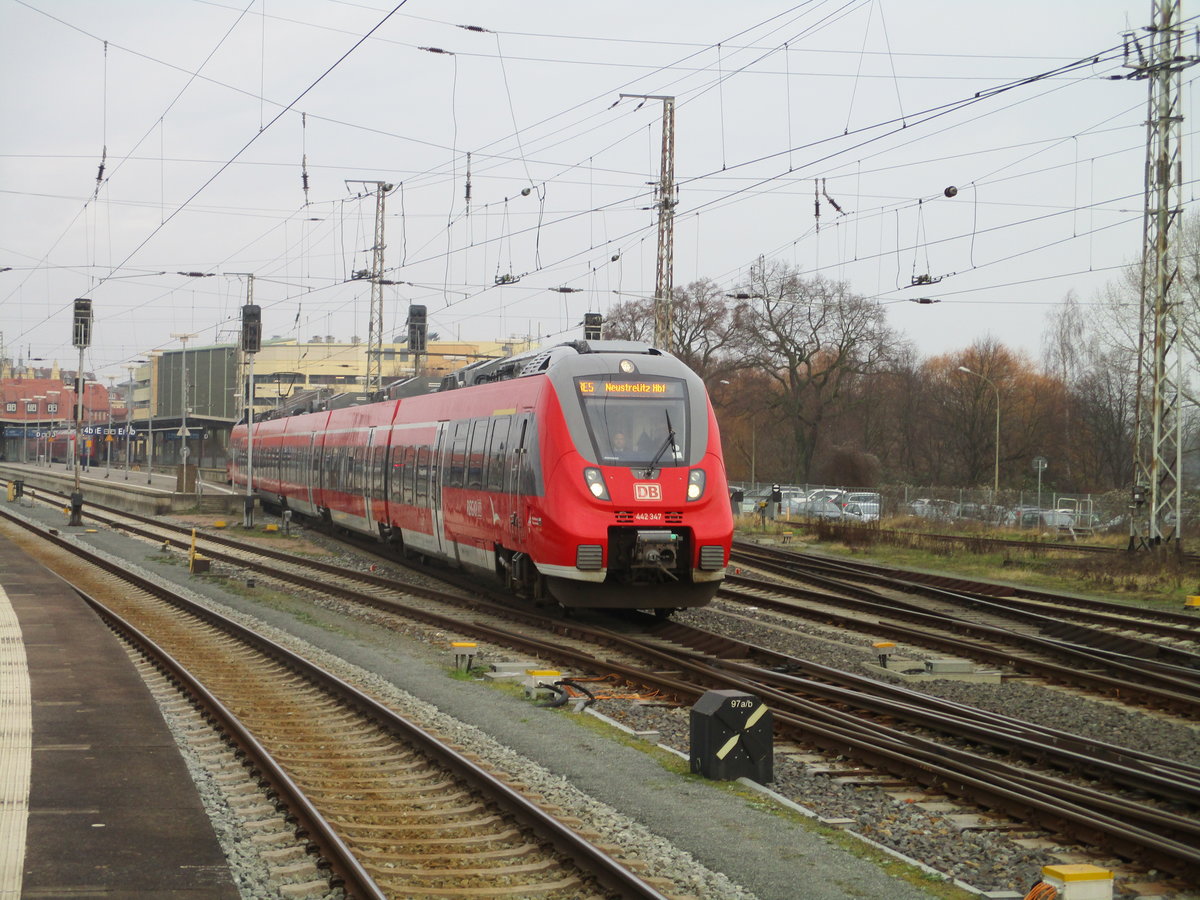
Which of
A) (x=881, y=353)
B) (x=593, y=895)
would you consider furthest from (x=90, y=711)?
(x=881, y=353)

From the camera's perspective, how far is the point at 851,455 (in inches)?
2271

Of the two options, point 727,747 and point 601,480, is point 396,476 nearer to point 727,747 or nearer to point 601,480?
point 601,480

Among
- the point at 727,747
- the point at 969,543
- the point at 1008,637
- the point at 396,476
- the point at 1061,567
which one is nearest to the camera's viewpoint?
the point at 727,747

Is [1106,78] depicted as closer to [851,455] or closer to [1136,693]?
[1136,693]

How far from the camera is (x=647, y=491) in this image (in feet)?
54.5

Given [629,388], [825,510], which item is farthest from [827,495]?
[629,388]

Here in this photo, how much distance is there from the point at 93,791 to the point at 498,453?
441 inches

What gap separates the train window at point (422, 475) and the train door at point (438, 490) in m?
0.35

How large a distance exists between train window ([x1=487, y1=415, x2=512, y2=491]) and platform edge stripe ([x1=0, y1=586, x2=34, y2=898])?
22.5 feet

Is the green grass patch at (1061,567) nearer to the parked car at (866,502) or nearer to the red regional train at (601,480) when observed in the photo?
the red regional train at (601,480)

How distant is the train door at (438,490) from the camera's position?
23.0 m

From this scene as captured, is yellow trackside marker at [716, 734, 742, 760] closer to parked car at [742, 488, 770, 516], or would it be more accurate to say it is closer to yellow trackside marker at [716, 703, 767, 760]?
yellow trackside marker at [716, 703, 767, 760]

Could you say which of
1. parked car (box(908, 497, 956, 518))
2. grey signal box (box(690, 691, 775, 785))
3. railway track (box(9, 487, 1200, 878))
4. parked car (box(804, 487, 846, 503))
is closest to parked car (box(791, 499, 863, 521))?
parked car (box(804, 487, 846, 503))

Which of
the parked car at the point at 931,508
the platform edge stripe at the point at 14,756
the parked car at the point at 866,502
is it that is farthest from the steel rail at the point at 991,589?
the platform edge stripe at the point at 14,756
